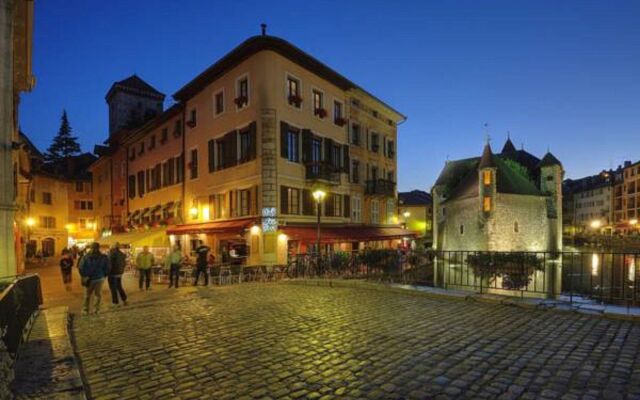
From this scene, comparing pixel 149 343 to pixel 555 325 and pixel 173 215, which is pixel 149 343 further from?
pixel 173 215

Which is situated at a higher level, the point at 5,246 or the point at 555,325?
the point at 5,246

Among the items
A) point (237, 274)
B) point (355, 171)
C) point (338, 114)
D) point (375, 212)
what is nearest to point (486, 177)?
point (375, 212)

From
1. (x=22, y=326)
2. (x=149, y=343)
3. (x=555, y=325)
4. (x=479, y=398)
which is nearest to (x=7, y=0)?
(x=22, y=326)

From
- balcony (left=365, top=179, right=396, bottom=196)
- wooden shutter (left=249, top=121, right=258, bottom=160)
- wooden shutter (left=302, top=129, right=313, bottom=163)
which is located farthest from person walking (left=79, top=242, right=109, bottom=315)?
balcony (left=365, top=179, right=396, bottom=196)

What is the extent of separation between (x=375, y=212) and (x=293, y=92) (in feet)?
40.8

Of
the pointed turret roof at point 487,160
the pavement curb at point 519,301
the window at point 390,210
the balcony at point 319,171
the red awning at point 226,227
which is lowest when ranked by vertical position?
the pavement curb at point 519,301

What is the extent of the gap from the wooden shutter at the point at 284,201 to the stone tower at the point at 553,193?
37376 millimetres

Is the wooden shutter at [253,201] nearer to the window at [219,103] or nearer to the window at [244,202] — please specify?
the window at [244,202]

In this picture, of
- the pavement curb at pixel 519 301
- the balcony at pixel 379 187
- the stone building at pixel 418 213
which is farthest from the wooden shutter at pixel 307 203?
the stone building at pixel 418 213

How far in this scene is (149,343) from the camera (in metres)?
6.25

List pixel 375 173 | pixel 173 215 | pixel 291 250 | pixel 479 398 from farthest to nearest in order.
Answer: pixel 375 173 → pixel 173 215 → pixel 291 250 → pixel 479 398

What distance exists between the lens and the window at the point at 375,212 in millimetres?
29395

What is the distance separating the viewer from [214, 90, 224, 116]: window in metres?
23.0

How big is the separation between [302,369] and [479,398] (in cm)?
214
